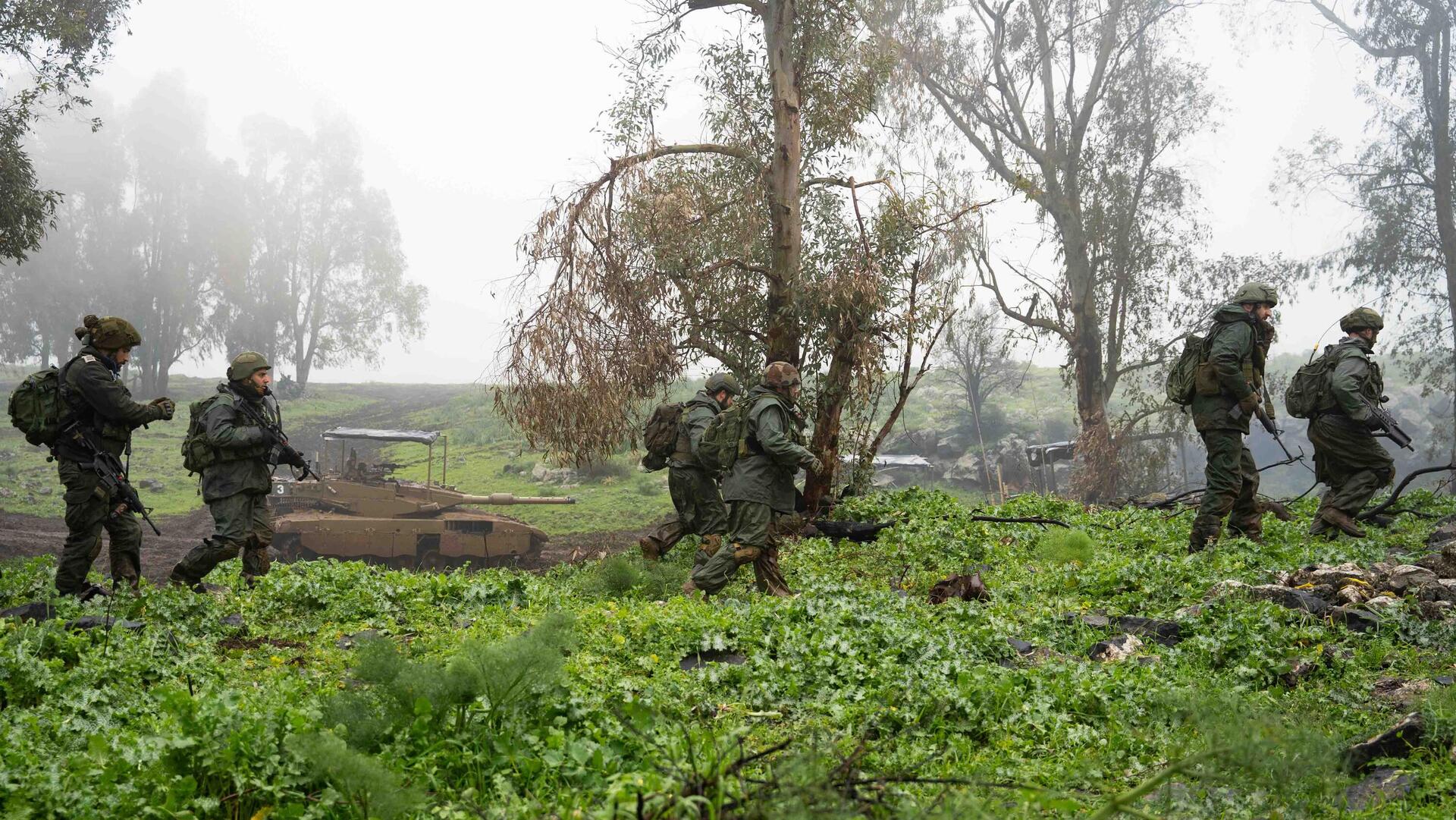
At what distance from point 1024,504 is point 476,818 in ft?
36.8

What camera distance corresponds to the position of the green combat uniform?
8.02 m

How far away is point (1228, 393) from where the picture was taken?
9.16 meters

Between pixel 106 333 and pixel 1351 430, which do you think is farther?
pixel 1351 430

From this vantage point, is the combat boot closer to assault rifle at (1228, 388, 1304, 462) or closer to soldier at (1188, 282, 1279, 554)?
assault rifle at (1228, 388, 1304, 462)

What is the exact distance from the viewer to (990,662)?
229 inches

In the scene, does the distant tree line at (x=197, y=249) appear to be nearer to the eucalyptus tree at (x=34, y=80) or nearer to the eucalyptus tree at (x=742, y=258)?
the eucalyptus tree at (x=34, y=80)

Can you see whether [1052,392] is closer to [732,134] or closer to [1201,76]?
[1201,76]

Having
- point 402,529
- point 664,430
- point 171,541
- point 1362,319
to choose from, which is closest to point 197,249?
point 171,541

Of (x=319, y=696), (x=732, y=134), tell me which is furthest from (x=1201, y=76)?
(x=319, y=696)

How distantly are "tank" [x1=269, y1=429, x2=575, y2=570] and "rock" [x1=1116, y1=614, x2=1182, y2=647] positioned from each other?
1046 cm

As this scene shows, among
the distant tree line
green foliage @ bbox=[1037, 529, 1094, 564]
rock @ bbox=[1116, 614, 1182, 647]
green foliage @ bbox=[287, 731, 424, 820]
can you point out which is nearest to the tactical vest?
green foliage @ bbox=[1037, 529, 1094, 564]

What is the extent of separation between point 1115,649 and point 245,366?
23.4 ft

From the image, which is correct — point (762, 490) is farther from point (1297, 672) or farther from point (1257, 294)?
point (1257, 294)

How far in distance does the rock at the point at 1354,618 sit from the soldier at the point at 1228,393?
2.70 metres
